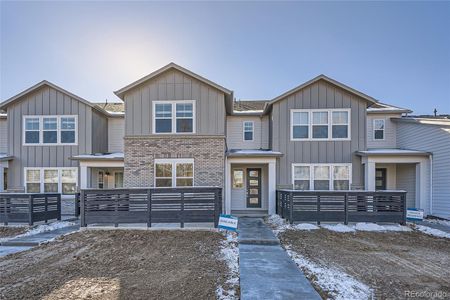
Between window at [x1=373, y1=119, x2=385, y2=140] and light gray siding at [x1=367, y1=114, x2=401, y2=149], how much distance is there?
0.15m

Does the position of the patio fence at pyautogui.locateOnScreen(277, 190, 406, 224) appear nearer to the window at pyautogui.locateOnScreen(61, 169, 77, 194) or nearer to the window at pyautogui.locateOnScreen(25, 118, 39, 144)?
the window at pyautogui.locateOnScreen(61, 169, 77, 194)

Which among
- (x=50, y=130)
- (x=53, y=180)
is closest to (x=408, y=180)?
(x=53, y=180)

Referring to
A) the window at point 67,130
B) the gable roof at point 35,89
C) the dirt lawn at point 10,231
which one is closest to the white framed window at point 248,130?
the gable roof at point 35,89

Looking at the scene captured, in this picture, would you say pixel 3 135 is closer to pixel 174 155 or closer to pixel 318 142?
pixel 174 155

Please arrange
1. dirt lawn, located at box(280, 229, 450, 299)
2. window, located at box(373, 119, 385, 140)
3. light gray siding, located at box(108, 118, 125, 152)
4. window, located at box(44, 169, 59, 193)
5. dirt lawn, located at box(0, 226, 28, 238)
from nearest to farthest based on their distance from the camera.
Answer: dirt lawn, located at box(280, 229, 450, 299) → dirt lawn, located at box(0, 226, 28, 238) → window, located at box(44, 169, 59, 193) → window, located at box(373, 119, 385, 140) → light gray siding, located at box(108, 118, 125, 152)

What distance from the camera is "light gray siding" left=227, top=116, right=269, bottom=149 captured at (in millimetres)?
15391

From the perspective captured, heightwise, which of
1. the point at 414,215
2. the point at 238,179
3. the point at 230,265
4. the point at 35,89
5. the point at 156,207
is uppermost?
the point at 35,89

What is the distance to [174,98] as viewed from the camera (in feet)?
39.1

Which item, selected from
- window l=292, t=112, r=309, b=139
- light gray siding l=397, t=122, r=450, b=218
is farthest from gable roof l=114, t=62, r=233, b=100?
light gray siding l=397, t=122, r=450, b=218

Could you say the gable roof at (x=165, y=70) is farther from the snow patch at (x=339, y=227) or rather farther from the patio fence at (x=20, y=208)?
the snow patch at (x=339, y=227)

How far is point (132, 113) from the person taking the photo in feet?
38.8

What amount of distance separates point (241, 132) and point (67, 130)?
29.6 feet

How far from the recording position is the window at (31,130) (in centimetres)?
1398

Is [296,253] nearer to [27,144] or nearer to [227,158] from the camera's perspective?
[227,158]
